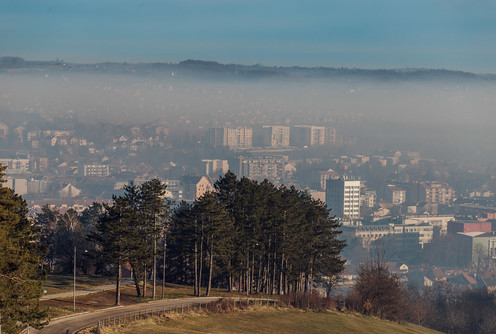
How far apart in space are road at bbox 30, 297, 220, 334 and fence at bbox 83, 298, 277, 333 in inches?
6.9

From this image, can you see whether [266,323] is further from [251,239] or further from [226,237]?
[251,239]

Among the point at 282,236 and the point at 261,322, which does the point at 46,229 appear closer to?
the point at 282,236

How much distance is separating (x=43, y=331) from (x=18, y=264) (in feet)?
22.2

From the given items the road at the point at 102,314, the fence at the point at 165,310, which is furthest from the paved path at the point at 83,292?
the fence at the point at 165,310

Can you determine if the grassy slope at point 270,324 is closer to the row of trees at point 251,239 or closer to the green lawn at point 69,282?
the row of trees at point 251,239

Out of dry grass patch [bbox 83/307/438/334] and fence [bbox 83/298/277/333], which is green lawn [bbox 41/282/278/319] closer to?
fence [bbox 83/298/277/333]

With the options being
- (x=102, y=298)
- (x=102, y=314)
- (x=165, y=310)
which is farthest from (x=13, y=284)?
(x=102, y=298)

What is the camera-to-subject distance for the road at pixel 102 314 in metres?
37.7

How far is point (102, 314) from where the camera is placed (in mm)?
43375

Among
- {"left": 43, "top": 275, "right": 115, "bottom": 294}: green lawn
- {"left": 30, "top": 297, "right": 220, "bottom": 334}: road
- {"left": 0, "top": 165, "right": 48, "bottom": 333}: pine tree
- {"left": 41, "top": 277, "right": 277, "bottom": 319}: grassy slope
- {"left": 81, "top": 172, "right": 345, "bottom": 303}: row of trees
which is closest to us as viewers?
{"left": 0, "top": 165, "right": 48, "bottom": 333}: pine tree

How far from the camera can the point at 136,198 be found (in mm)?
53719

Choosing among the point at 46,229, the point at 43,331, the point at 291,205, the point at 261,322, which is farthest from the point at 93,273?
the point at 43,331

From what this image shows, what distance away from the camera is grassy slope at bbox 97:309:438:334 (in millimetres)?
41719

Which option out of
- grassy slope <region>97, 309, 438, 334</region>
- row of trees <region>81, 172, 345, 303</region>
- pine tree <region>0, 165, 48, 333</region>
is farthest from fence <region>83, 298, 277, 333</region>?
pine tree <region>0, 165, 48, 333</region>
